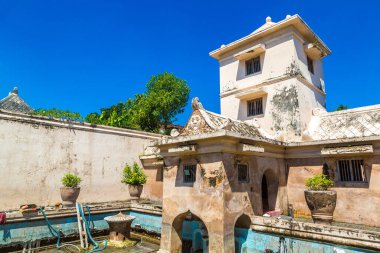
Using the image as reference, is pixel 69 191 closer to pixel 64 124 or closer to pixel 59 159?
pixel 59 159

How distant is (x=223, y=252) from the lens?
268 inches

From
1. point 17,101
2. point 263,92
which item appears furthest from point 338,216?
point 17,101

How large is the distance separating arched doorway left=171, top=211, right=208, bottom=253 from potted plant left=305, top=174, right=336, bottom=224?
11.4 ft

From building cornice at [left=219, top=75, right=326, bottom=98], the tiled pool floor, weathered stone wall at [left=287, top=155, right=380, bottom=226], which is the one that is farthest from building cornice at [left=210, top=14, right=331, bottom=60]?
the tiled pool floor

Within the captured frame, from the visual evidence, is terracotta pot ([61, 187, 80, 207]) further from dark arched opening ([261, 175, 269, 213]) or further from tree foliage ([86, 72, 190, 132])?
tree foliage ([86, 72, 190, 132])

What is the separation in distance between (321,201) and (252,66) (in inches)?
325

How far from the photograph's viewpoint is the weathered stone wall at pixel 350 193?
8484mm

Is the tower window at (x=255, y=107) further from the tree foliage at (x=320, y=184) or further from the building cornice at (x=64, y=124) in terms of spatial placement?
the building cornice at (x=64, y=124)

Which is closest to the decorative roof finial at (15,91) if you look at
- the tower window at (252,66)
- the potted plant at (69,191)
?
the potted plant at (69,191)

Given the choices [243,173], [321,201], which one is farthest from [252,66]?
[321,201]

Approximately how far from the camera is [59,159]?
12.6m

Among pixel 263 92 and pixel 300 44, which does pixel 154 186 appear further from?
pixel 300 44

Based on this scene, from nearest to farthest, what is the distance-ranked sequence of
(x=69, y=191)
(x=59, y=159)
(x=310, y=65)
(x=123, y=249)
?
(x=123, y=249), (x=69, y=191), (x=59, y=159), (x=310, y=65)

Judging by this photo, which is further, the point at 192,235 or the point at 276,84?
the point at 276,84
